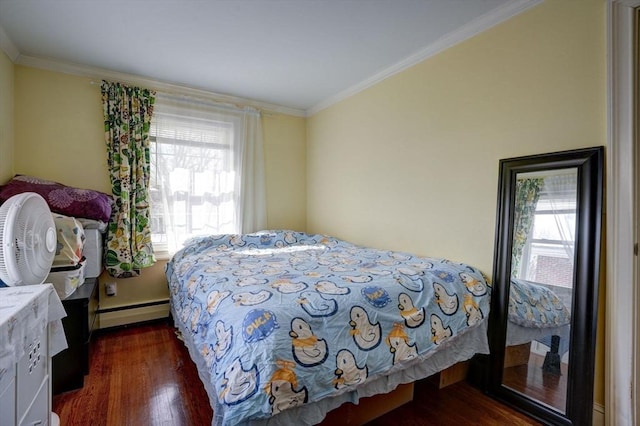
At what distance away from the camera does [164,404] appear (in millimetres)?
1780

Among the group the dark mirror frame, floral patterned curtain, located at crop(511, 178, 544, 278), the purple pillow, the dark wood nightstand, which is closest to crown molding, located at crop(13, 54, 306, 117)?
the purple pillow

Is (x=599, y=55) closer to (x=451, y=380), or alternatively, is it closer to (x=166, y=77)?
(x=451, y=380)

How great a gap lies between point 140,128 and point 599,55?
11.2ft

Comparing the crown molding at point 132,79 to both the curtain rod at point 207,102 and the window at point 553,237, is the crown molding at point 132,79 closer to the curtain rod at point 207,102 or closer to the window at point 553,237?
the curtain rod at point 207,102

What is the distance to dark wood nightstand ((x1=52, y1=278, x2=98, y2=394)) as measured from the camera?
6.18ft

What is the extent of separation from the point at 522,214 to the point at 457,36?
1342mm

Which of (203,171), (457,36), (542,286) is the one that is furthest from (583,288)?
(203,171)

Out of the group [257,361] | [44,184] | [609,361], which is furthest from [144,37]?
[609,361]

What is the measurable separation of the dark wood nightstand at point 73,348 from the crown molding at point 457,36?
291 cm

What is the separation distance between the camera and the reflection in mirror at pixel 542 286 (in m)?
1.63

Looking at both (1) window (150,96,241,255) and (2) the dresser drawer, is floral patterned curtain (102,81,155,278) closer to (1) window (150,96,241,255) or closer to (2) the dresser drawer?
(1) window (150,96,241,255)

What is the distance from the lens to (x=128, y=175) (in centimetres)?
278

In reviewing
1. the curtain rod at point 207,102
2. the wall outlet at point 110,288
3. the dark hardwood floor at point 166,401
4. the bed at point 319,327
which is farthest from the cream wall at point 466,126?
the wall outlet at point 110,288

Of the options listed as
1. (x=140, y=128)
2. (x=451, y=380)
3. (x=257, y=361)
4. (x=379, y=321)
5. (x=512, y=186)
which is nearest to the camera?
(x=257, y=361)
